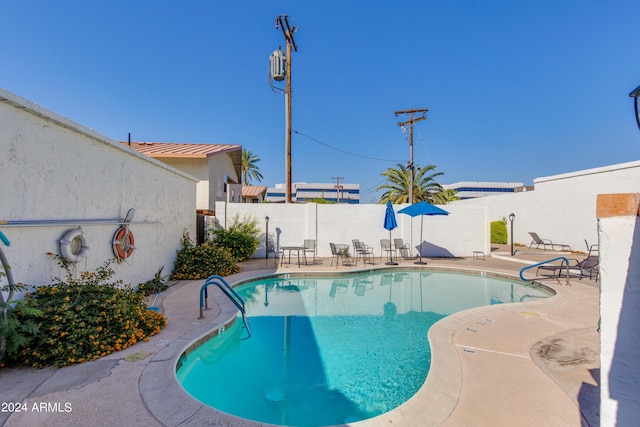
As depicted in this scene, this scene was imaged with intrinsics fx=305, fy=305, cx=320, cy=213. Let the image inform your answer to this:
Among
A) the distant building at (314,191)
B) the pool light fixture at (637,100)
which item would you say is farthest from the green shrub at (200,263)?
the distant building at (314,191)

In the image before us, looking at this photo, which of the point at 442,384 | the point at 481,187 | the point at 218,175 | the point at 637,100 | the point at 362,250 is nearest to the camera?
the point at 637,100

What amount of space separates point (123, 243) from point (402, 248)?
10.3m

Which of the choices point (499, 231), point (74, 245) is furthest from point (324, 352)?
point (499, 231)

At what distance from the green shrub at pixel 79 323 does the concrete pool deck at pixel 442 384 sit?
159 millimetres

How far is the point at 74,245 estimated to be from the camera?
5129mm

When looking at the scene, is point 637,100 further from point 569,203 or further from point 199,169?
point 569,203


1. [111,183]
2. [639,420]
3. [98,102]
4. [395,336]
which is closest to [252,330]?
[395,336]

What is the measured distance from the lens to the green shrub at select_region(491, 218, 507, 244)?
20.3 metres

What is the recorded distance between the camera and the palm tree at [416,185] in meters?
26.4

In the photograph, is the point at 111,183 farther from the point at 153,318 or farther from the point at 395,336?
the point at 395,336

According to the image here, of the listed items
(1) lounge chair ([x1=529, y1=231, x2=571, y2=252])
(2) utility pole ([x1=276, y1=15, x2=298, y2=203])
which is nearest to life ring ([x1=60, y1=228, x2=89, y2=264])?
(2) utility pole ([x1=276, y1=15, x2=298, y2=203])

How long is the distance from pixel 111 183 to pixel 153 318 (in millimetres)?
3159

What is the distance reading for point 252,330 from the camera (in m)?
6.05

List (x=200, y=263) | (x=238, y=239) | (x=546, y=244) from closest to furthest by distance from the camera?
(x=200, y=263), (x=238, y=239), (x=546, y=244)
